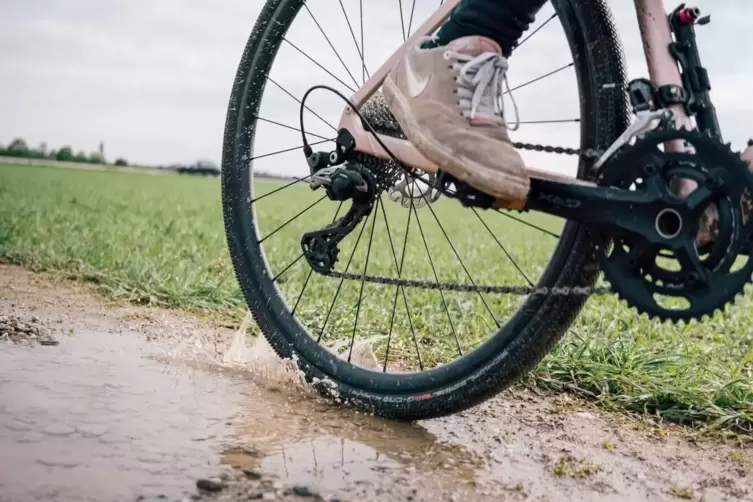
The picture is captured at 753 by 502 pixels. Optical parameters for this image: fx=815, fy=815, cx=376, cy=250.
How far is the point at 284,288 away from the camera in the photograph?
397cm

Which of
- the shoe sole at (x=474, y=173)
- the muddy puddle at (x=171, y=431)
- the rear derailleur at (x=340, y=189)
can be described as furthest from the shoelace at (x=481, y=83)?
the muddy puddle at (x=171, y=431)

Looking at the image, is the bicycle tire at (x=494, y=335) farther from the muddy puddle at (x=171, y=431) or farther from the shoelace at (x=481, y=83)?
the shoelace at (x=481, y=83)

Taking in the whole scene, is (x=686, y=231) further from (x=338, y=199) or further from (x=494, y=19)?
(x=338, y=199)

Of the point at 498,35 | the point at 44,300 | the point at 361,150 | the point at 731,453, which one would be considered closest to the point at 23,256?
the point at 44,300

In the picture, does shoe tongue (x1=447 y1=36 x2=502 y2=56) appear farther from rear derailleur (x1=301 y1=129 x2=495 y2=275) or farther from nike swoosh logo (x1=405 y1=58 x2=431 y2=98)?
rear derailleur (x1=301 y1=129 x2=495 y2=275)

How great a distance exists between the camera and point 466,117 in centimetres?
178

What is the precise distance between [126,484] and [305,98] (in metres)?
1.24

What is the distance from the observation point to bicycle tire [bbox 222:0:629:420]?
1.81 m

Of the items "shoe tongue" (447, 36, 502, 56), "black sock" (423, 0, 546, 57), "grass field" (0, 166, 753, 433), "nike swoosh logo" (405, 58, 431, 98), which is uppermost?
"black sock" (423, 0, 546, 57)

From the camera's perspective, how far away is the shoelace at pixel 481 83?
1.79 meters

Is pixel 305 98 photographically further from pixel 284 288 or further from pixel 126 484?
pixel 284 288

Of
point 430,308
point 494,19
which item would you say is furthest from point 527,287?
point 430,308

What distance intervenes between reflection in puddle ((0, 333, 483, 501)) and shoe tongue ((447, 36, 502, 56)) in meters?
0.92

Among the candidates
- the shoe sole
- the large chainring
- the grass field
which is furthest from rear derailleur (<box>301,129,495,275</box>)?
the large chainring
